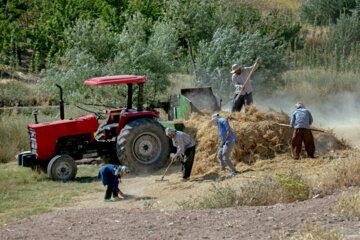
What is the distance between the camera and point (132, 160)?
12.6 m

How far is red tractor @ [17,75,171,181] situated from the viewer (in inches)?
489

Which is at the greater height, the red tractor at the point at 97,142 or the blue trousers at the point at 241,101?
the blue trousers at the point at 241,101

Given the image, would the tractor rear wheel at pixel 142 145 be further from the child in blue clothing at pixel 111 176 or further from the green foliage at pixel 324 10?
the green foliage at pixel 324 10

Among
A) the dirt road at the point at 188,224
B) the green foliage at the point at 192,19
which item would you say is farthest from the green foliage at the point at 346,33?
the dirt road at the point at 188,224

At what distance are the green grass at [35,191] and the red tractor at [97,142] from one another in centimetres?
36

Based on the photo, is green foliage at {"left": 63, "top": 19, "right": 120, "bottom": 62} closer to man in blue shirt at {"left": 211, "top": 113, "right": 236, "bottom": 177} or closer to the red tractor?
the red tractor

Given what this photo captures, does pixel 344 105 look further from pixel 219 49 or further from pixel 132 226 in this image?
pixel 132 226

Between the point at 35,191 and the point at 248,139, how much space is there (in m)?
4.95

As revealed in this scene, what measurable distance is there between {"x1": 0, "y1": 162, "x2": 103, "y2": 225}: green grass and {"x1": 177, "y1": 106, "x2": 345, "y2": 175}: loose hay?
2.62 m

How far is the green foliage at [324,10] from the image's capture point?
3766cm

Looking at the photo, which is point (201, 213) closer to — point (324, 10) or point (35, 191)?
point (35, 191)

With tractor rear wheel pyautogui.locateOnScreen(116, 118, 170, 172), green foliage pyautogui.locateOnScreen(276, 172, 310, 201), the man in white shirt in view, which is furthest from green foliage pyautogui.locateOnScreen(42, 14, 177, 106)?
green foliage pyautogui.locateOnScreen(276, 172, 310, 201)

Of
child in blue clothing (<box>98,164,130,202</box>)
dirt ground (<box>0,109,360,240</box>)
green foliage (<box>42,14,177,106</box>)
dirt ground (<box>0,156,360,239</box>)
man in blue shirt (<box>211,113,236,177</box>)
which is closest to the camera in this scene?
dirt ground (<box>0,156,360,239</box>)

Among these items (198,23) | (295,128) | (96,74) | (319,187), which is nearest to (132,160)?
(295,128)
